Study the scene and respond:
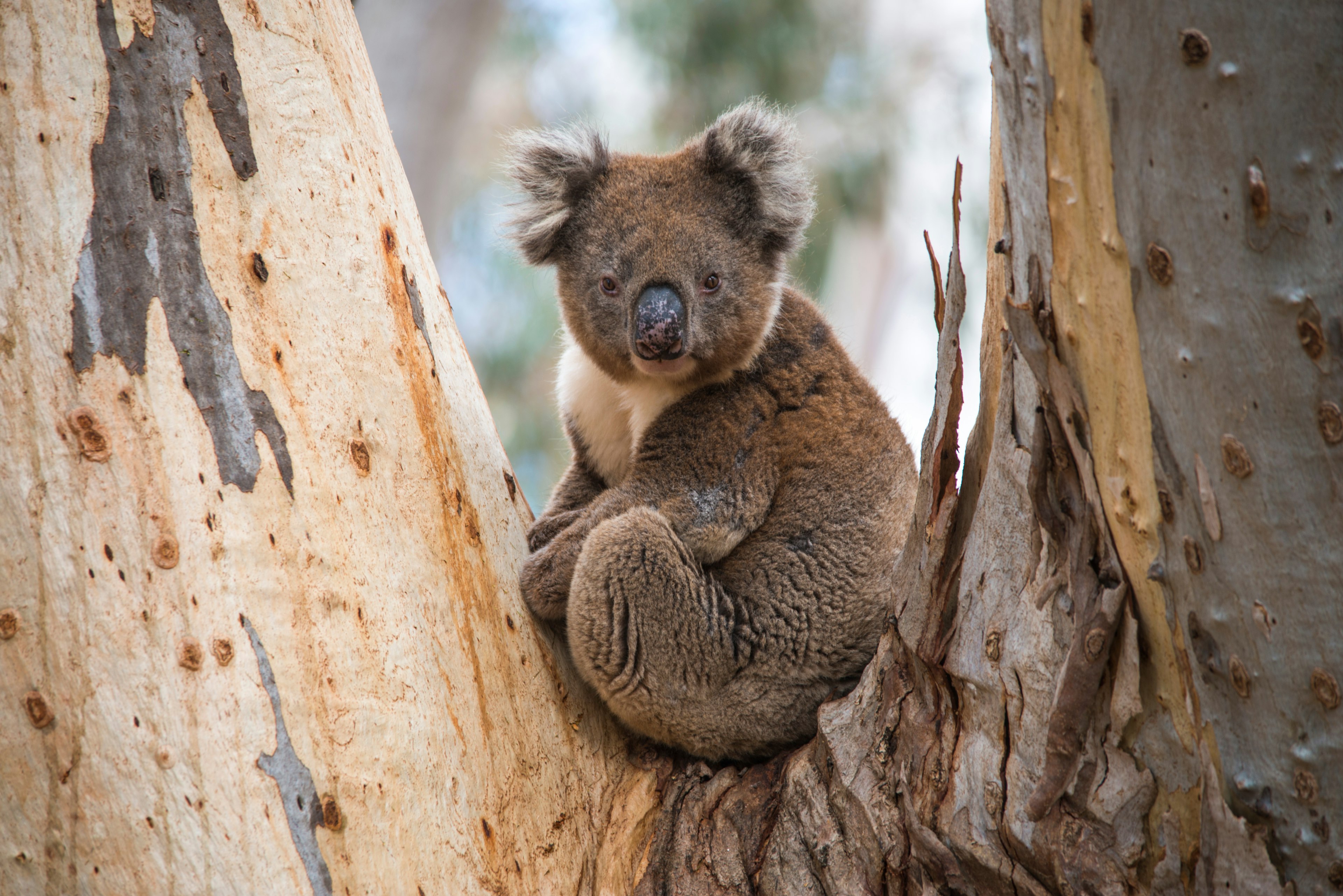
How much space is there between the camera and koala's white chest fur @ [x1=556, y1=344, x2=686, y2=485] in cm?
359

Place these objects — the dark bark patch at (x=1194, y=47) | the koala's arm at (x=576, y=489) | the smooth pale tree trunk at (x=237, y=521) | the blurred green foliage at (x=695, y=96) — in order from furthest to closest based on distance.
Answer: the blurred green foliage at (x=695, y=96)
the koala's arm at (x=576, y=489)
the smooth pale tree trunk at (x=237, y=521)
the dark bark patch at (x=1194, y=47)

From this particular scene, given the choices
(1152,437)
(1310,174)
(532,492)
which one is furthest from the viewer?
(532,492)

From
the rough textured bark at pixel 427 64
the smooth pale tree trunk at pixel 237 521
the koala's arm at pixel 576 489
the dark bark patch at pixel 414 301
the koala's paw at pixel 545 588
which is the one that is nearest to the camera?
the smooth pale tree trunk at pixel 237 521

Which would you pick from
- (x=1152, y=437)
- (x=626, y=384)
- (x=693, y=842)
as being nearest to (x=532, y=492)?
(x=626, y=384)

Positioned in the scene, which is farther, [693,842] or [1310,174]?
[693,842]

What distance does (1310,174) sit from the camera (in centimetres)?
133

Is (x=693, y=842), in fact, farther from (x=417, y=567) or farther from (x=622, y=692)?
(x=417, y=567)

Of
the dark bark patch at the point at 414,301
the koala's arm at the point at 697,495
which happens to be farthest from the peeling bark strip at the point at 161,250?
the koala's arm at the point at 697,495

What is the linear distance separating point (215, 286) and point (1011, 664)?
1.91m

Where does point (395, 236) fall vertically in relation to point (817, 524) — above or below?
above

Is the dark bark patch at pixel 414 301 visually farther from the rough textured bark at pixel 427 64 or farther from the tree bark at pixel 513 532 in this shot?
the rough textured bark at pixel 427 64

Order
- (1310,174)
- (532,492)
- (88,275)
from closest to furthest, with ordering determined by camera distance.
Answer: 1. (1310,174)
2. (88,275)
3. (532,492)

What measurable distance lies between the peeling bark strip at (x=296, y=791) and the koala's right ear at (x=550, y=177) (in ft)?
6.45

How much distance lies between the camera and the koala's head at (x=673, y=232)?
3441mm
